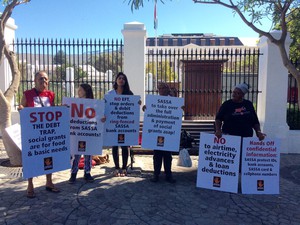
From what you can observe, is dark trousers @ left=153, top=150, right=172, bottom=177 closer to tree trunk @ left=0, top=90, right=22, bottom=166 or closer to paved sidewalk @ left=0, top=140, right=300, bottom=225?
A: paved sidewalk @ left=0, top=140, right=300, bottom=225

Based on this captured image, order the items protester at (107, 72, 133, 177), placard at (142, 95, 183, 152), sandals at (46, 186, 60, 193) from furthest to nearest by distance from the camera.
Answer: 1. protester at (107, 72, 133, 177)
2. placard at (142, 95, 183, 152)
3. sandals at (46, 186, 60, 193)

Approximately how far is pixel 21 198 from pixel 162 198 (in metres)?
2.06

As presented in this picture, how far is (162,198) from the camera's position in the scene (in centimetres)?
468

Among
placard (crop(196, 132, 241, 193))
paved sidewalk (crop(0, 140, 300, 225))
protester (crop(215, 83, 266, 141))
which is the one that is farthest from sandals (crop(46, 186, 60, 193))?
protester (crop(215, 83, 266, 141))

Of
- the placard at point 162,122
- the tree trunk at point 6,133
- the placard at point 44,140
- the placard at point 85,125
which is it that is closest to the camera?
the placard at point 44,140

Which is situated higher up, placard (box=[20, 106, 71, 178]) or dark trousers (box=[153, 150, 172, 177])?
placard (box=[20, 106, 71, 178])

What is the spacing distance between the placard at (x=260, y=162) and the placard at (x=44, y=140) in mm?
2698

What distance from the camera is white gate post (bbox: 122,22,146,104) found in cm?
887

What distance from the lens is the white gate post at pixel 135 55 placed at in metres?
8.87

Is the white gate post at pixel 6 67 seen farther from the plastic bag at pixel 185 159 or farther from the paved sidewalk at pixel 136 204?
the plastic bag at pixel 185 159

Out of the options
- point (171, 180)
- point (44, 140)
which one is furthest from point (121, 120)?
point (44, 140)

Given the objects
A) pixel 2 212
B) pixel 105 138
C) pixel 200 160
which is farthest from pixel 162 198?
pixel 2 212

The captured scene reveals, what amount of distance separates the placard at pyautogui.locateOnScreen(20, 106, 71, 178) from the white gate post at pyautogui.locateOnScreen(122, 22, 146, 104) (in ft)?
14.5

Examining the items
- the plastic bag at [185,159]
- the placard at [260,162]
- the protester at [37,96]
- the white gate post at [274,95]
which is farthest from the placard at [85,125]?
the white gate post at [274,95]
